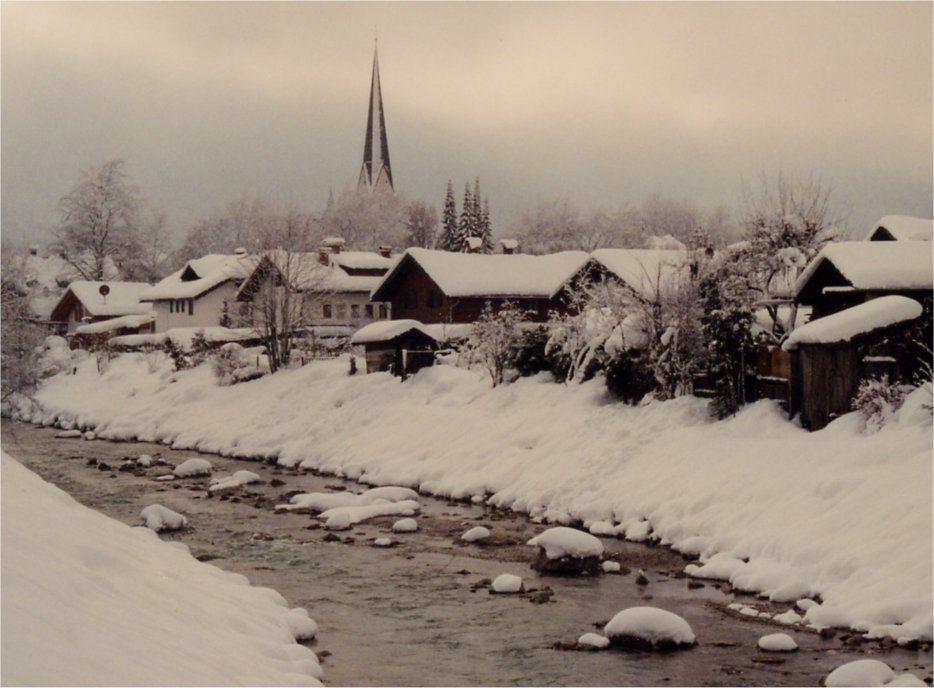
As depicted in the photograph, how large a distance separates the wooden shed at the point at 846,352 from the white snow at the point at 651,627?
31.8 feet

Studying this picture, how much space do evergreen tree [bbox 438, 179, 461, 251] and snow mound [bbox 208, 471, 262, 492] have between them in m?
74.2

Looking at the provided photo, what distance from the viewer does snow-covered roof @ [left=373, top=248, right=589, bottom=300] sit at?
176 feet

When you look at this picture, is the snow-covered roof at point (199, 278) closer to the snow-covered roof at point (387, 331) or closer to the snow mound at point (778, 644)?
the snow-covered roof at point (387, 331)

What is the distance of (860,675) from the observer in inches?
473

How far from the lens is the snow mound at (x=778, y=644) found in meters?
13.6

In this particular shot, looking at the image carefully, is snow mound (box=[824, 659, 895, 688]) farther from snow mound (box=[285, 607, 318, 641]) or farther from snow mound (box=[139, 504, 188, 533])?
snow mound (box=[139, 504, 188, 533])

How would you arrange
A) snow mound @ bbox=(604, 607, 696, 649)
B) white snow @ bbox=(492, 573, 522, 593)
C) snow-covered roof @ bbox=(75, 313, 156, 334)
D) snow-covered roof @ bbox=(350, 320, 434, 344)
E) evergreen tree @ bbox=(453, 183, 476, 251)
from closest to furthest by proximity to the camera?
snow mound @ bbox=(604, 607, 696, 649)
white snow @ bbox=(492, 573, 522, 593)
snow-covered roof @ bbox=(350, 320, 434, 344)
snow-covered roof @ bbox=(75, 313, 156, 334)
evergreen tree @ bbox=(453, 183, 476, 251)

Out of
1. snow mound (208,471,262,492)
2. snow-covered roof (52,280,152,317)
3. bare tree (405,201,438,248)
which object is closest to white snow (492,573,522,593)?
snow mound (208,471,262,492)

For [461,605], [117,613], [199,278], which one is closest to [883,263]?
[461,605]

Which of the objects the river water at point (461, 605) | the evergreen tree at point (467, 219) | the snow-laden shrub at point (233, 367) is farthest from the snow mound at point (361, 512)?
the evergreen tree at point (467, 219)

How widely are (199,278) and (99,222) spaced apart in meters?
19.9

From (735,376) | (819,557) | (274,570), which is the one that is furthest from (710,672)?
(735,376)

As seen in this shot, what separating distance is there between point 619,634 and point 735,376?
12.7 m

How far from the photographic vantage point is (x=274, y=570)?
61.1 ft
